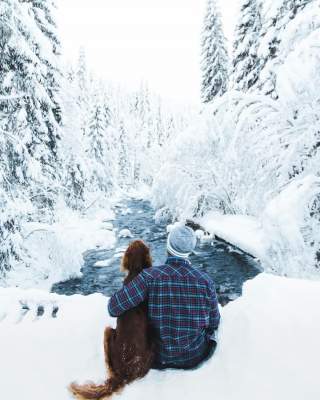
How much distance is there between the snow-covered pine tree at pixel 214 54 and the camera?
79.7 feet

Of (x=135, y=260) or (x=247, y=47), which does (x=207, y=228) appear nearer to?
(x=247, y=47)

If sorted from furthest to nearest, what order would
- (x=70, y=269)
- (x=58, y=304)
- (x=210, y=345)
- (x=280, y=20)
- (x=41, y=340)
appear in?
(x=280, y=20), (x=70, y=269), (x=58, y=304), (x=41, y=340), (x=210, y=345)

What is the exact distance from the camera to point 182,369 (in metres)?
3.31

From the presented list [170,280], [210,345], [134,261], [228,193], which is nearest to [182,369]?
[210,345]

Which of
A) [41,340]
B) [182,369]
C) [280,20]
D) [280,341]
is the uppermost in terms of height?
[280,20]

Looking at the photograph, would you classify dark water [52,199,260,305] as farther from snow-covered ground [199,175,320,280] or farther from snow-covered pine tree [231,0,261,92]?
snow-covered pine tree [231,0,261,92]

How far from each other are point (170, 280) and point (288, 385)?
131cm

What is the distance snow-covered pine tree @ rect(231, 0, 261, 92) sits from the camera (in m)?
18.5

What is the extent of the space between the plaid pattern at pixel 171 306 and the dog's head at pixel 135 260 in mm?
209

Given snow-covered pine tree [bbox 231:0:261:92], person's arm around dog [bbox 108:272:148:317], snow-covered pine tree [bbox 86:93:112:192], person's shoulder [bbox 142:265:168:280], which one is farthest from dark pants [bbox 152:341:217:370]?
snow-covered pine tree [bbox 86:93:112:192]

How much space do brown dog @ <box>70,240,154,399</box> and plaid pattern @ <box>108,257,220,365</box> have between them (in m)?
0.10

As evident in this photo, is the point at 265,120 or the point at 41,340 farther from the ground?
the point at 265,120

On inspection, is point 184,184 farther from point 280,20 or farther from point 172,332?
point 172,332

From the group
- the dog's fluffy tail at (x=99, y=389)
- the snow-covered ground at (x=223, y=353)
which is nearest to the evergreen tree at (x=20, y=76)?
the snow-covered ground at (x=223, y=353)
